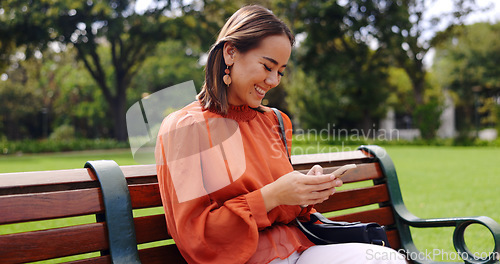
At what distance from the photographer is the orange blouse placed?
5.15 ft

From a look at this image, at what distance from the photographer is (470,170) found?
11.0 metres

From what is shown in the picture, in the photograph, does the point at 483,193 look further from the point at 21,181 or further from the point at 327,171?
the point at 21,181

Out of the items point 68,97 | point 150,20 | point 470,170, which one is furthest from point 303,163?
point 68,97

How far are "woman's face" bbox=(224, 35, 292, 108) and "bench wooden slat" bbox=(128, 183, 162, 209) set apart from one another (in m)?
0.55

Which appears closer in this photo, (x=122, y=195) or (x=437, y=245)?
(x=122, y=195)

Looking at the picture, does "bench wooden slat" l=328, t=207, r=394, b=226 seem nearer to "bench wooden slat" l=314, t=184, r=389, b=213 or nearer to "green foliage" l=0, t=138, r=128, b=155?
"bench wooden slat" l=314, t=184, r=389, b=213

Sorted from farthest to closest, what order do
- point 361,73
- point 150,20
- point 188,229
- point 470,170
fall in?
1. point 361,73
2. point 150,20
3. point 470,170
4. point 188,229

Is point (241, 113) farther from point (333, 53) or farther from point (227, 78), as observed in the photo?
point (333, 53)

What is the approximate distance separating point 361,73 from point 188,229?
30.8 m

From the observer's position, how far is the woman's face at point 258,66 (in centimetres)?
182

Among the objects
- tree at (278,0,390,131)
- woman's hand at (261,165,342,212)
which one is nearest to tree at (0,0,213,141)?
tree at (278,0,390,131)

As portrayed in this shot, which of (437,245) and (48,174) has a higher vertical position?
(48,174)

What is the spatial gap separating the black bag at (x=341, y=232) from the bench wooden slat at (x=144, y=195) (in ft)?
2.06

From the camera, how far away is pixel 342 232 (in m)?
1.97
